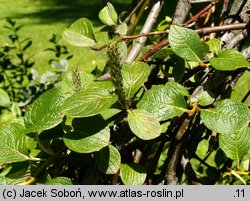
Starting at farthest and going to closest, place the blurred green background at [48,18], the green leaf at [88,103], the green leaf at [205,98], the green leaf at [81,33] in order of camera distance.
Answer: the blurred green background at [48,18] → the green leaf at [81,33] → the green leaf at [205,98] → the green leaf at [88,103]

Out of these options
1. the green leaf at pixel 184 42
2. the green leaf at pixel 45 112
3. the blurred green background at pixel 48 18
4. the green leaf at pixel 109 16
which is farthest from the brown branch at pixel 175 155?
the blurred green background at pixel 48 18

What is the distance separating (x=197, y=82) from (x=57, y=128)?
0.28 m

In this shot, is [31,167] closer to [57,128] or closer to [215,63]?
[57,128]

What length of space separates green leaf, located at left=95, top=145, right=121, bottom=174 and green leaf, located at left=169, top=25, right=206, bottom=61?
0.66ft

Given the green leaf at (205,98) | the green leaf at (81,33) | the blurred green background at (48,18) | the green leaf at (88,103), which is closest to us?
the green leaf at (88,103)

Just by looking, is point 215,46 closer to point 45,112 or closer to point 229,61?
point 229,61

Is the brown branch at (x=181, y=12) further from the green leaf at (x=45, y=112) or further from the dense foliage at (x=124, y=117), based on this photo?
the green leaf at (x=45, y=112)

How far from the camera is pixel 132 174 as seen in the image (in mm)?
921

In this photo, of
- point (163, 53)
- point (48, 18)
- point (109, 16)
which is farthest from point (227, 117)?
point (48, 18)

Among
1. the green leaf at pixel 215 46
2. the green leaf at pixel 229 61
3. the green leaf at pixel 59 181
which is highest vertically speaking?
the green leaf at pixel 229 61

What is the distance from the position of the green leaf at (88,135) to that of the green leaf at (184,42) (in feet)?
0.60

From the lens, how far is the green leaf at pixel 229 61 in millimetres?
865

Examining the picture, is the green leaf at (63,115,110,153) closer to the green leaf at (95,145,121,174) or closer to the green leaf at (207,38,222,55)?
the green leaf at (95,145,121,174)

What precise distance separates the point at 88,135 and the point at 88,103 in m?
0.05
